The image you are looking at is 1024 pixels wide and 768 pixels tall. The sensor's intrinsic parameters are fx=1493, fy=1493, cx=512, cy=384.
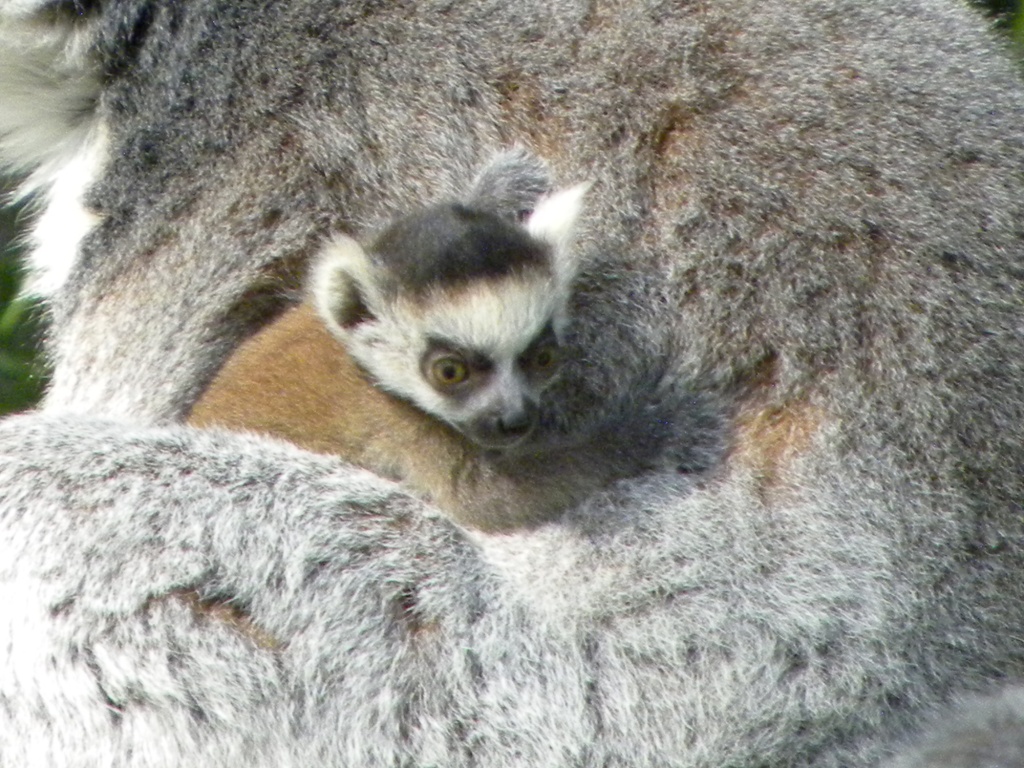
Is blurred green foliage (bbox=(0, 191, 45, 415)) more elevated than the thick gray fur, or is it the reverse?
the thick gray fur

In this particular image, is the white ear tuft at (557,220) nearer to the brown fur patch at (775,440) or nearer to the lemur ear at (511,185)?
the lemur ear at (511,185)

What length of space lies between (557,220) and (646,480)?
3.17ft

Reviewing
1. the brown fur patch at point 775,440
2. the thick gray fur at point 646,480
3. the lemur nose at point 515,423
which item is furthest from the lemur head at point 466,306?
the brown fur patch at point 775,440

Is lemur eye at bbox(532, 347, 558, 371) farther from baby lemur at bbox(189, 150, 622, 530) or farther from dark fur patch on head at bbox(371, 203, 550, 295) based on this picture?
dark fur patch on head at bbox(371, 203, 550, 295)

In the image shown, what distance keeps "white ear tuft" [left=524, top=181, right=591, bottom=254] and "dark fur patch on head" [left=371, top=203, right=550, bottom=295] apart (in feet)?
0.12

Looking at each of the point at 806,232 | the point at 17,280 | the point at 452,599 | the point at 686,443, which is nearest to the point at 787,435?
the point at 686,443

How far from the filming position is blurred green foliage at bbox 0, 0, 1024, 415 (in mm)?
7391

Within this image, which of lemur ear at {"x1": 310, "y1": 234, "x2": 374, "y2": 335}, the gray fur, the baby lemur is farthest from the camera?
lemur ear at {"x1": 310, "y1": 234, "x2": 374, "y2": 335}

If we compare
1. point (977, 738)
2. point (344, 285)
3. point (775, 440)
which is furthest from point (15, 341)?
point (977, 738)

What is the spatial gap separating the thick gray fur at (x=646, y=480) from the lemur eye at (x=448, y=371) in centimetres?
41

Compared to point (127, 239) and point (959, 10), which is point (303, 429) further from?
point (959, 10)

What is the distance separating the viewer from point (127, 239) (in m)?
5.88

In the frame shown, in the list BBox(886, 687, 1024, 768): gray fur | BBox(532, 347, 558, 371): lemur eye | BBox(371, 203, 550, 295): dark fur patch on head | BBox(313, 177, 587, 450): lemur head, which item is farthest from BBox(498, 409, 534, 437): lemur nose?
BBox(886, 687, 1024, 768): gray fur

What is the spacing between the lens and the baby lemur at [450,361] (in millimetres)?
5164
